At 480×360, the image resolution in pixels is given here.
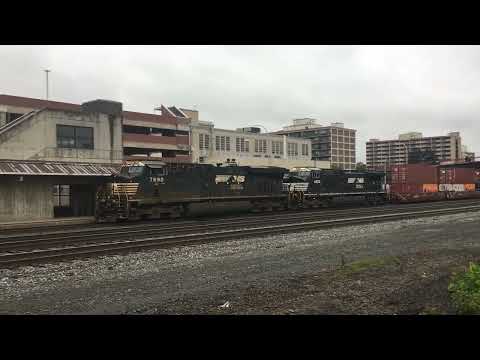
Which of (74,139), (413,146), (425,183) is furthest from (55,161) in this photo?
(413,146)

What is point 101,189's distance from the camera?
26734mm

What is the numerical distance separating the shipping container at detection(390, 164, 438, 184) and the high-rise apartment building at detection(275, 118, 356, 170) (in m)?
125

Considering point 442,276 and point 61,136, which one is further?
point 61,136

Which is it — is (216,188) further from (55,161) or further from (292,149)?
(292,149)

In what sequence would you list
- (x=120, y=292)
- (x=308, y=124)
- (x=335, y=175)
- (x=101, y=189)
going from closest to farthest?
(x=120, y=292) < (x=101, y=189) < (x=335, y=175) < (x=308, y=124)

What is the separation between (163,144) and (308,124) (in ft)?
356

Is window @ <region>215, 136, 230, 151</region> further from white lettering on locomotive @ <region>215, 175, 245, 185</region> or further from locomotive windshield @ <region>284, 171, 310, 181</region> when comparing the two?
white lettering on locomotive @ <region>215, 175, 245, 185</region>

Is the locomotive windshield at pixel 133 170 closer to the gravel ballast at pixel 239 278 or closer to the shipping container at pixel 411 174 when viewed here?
the gravel ballast at pixel 239 278

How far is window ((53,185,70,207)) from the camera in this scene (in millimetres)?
33344

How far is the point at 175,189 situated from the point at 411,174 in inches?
936

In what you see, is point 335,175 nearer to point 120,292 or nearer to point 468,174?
point 468,174

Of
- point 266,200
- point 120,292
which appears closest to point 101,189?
point 266,200

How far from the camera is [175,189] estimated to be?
91.4ft

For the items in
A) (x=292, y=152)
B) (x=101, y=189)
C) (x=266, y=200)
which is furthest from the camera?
(x=292, y=152)
